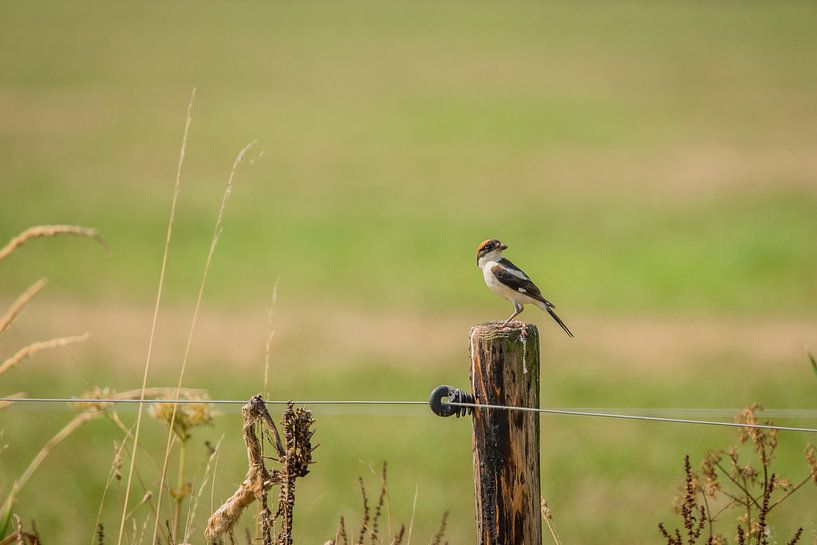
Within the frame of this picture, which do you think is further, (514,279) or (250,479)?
(514,279)

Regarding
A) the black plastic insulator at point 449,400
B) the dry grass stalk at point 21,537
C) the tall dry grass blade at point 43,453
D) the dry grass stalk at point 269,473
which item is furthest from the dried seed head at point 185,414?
the black plastic insulator at point 449,400

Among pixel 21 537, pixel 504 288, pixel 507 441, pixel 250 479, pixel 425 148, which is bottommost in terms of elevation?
pixel 21 537

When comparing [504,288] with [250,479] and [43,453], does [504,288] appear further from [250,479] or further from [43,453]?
[43,453]

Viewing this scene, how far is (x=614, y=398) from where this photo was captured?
15.1 m

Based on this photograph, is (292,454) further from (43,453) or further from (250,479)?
(43,453)

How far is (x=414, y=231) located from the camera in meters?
29.9

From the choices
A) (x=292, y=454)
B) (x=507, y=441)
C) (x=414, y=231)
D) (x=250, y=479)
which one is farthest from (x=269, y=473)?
(x=414, y=231)

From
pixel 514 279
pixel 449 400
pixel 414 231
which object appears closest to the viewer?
pixel 449 400

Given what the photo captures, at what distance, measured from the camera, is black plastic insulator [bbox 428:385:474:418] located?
13.1 feet

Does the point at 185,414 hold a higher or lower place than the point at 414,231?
lower

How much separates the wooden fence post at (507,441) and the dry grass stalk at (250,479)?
0.75 meters

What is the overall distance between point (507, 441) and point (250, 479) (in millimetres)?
932

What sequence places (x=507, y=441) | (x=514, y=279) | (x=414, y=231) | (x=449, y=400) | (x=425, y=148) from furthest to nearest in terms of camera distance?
(x=425, y=148), (x=414, y=231), (x=514, y=279), (x=449, y=400), (x=507, y=441)

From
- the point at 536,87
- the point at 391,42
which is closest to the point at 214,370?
the point at 536,87
